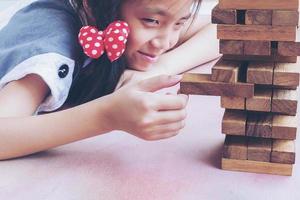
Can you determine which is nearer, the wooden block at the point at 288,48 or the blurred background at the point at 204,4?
the wooden block at the point at 288,48

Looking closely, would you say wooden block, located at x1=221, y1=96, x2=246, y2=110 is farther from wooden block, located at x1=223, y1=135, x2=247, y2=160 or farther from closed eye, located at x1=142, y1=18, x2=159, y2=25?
closed eye, located at x1=142, y1=18, x2=159, y2=25

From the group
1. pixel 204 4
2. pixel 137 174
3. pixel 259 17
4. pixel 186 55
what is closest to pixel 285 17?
pixel 259 17

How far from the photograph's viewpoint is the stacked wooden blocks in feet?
1.92

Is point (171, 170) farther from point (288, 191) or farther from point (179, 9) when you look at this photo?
point (179, 9)

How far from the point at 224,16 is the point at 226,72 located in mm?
71

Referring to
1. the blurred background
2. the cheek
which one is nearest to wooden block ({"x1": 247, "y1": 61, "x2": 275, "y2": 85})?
the cheek

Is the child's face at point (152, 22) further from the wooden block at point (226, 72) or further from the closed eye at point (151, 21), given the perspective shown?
the wooden block at point (226, 72)

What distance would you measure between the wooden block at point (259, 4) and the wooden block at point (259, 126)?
154 mm

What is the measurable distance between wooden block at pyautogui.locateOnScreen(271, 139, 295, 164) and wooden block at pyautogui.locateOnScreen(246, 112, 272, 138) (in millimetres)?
23

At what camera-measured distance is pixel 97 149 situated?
0.75 meters

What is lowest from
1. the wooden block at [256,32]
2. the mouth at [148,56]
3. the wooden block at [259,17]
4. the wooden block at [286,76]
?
the mouth at [148,56]

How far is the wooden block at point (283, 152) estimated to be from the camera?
0.64m

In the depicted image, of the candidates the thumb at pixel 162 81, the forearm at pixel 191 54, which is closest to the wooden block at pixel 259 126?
the thumb at pixel 162 81

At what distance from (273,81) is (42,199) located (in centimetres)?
33
